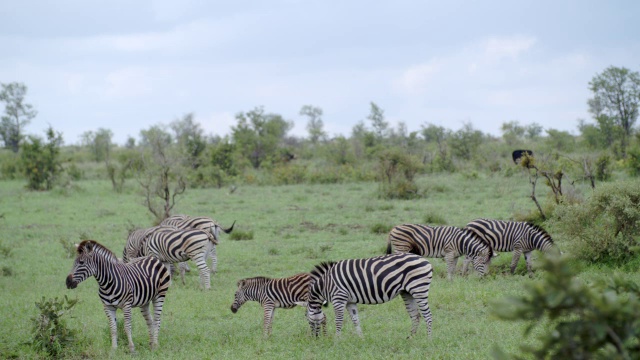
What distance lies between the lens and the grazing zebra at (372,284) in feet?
28.1

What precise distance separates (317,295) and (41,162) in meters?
28.1

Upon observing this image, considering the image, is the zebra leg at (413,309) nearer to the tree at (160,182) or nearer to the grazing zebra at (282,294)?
the grazing zebra at (282,294)

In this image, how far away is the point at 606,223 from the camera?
12.5m

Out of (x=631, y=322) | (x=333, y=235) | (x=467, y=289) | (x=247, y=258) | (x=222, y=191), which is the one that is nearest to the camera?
(x=631, y=322)

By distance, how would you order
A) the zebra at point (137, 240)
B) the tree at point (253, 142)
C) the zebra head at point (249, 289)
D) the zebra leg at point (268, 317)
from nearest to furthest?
the zebra leg at point (268, 317) < the zebra head at point (249, 289) < the zebra at point (137, 240) < the tree at point (253, 142)

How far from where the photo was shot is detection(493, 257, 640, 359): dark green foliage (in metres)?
2.64

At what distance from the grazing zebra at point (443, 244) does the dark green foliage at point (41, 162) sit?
25375 mm

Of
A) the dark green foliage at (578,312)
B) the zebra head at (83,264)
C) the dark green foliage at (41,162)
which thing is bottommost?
the zebra head at (83,264)

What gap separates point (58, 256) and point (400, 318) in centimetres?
1018

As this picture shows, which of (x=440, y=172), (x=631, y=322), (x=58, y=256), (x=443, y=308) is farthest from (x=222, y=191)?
(x=631, y=322)

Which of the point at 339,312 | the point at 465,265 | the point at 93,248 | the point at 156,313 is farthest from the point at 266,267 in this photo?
the point at 93,248

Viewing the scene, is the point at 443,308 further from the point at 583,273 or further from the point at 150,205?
the point at 150,205

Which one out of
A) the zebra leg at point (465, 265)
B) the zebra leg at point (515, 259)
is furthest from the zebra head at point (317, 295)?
the zebra leg at point (515, 259)

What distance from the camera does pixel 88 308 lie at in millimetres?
11773
